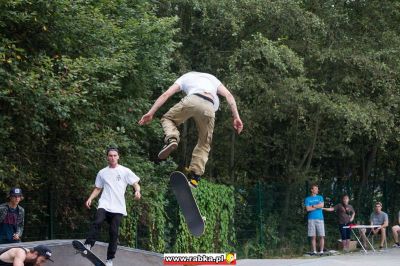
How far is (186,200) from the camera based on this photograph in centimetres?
1012

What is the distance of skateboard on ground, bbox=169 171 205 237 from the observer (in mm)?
10008

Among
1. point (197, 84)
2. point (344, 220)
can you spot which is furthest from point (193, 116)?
point (344, 220)

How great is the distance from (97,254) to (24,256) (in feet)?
7.88

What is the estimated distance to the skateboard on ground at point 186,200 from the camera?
10.0 metres

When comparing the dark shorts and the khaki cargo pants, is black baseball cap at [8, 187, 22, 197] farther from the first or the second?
the dark shorts

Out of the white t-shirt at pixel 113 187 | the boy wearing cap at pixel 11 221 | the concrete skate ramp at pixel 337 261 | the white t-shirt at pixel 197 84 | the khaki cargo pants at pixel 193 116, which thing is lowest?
the concrete skate ramp at pixel 337 261

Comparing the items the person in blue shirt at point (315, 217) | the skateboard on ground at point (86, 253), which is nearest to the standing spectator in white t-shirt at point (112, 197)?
the skateboard on ground at point (86, 253)

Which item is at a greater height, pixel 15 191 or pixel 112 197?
pixel 15 191

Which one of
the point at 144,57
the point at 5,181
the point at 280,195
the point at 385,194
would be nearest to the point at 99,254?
the point at 5,181

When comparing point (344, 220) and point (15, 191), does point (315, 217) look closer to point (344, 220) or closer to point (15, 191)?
point (344, 220)

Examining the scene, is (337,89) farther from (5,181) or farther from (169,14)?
(5,181)

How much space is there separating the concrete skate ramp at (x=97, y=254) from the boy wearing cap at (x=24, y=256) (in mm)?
369

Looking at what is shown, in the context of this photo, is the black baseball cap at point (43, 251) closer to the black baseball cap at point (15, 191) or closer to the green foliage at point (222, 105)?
the black baseball cap at point (15, 191)

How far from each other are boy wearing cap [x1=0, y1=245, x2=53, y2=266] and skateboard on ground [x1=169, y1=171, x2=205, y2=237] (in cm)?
204
